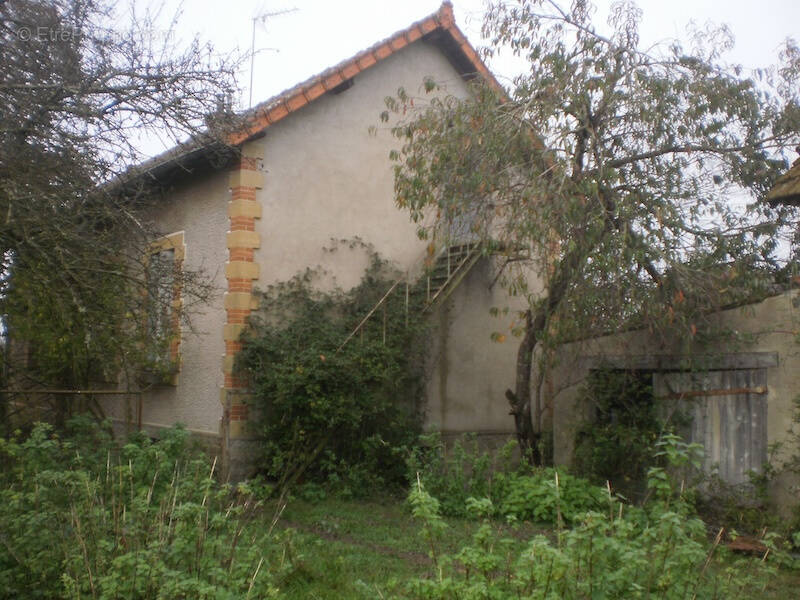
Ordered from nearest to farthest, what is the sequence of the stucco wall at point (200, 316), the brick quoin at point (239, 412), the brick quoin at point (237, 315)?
the brick quoin at point (239, 412)
the brick quoin at point (237, 315)
the stucco wall at point (200, 316)

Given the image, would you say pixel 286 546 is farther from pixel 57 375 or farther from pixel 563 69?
pixel 57 375

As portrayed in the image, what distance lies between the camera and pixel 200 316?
1167 centimetres

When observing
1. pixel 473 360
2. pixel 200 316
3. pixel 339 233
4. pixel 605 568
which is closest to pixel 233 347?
pixel 200 316

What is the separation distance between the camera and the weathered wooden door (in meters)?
8.56

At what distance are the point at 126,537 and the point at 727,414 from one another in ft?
21.4

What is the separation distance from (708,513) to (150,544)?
6.35m

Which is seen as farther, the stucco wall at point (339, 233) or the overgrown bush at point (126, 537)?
the stucco wall at point (339, 233)

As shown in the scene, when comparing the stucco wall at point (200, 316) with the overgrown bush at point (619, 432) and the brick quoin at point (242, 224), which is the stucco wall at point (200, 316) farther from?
the overgrown bush at point (619, 432)

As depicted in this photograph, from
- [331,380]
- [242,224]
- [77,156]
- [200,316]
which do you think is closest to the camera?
[77,156]

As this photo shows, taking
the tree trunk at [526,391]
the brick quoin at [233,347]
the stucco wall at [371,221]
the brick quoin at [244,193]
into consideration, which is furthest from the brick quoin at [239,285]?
the tree trunk at [526,391]

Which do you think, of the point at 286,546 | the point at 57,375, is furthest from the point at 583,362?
the point at 57,375

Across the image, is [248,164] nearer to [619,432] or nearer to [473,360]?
[473,360]

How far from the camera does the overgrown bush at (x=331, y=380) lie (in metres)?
10.4

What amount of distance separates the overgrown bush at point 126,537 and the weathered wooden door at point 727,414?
514 cm
